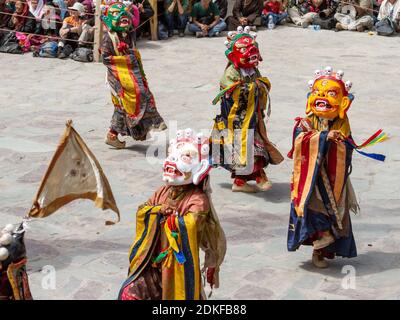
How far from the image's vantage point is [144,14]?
1702 cm

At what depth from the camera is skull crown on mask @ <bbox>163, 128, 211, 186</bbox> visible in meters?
6.36

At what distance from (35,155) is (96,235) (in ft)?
8.57

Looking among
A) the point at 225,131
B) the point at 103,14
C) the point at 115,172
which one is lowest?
the point at 115,172

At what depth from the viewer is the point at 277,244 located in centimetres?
866

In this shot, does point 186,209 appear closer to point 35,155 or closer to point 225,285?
point 225,285

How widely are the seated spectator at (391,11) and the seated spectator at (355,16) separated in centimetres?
26

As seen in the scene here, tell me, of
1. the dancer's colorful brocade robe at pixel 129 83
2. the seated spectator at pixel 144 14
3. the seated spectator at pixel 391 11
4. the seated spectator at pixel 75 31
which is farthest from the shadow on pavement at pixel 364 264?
the seated spectator at pixel 391 11

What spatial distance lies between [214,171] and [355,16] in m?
8.30

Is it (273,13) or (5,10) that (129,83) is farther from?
(273,13)

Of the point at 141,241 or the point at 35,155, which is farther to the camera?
the point at 35,155

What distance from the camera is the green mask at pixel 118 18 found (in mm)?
10969

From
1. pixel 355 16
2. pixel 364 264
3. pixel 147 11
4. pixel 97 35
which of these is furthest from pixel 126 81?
pixel 355 16

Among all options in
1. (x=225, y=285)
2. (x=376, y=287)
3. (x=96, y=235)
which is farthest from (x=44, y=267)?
(x=376, y=287)

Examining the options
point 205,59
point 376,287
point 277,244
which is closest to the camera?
point 376,287
